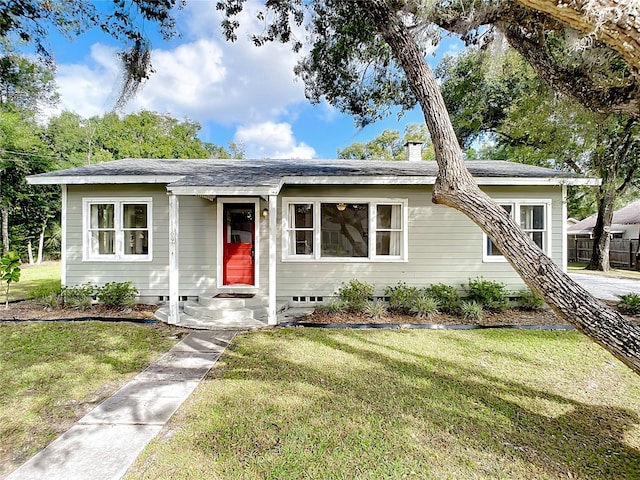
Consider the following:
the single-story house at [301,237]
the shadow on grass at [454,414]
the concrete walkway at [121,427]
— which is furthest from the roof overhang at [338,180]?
the concrete walkway at [121,427]

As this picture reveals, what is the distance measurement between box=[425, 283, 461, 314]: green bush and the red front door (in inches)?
171

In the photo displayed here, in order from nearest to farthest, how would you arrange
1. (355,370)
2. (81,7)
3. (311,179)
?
(355,370)
(81,7)
(311,179)

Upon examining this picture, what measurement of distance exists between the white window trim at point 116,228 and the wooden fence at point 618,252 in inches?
848

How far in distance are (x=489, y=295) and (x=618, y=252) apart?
16.1 m

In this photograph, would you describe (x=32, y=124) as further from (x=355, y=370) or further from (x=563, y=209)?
(x=563, y=209)

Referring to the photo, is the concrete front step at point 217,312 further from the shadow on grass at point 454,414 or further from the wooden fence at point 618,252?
the wooden fence at point 618,252

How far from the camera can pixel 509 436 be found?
2770 mm

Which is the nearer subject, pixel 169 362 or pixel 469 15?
pixel 169 362

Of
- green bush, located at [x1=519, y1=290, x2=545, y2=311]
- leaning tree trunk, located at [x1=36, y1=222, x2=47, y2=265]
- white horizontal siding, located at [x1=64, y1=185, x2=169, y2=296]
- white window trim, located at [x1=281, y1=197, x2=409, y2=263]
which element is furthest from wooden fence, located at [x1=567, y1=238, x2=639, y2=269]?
leaning tree trunk, located at [x1=36, y1=222, x2=47, y2=265]

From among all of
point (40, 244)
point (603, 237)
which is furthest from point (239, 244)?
point (603, 237)

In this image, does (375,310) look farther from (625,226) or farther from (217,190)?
(625,226)

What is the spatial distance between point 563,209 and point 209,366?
8365 millimetres

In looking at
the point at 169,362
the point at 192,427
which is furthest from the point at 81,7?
the point at 192,427

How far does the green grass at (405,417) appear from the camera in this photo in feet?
7.81
